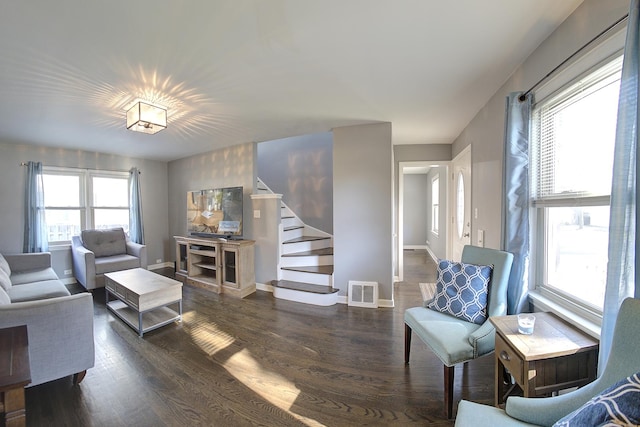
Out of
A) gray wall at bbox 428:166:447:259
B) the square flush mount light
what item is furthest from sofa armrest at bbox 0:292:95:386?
gray wall at bbox 428:166:447:259

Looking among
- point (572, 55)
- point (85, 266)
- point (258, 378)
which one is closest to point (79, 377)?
point (258, 378)

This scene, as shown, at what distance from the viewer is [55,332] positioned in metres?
1.73

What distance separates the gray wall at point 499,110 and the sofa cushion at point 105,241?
18.6 ft

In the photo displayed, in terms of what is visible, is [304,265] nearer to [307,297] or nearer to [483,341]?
[307,297]

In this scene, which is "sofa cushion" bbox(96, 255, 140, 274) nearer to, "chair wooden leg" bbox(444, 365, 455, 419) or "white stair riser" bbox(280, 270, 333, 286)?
"white stair riser" bbox(280, 270, 333, 286)

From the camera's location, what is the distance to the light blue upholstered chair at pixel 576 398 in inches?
34.0

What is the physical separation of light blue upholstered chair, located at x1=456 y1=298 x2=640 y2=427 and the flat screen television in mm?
3601

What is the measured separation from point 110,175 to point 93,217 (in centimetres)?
85

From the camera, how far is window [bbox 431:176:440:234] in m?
6.08

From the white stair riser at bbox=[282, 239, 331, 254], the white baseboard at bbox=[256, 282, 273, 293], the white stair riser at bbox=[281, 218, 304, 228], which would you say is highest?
the white stair riser at bbox=[281, 218, 304, 228]

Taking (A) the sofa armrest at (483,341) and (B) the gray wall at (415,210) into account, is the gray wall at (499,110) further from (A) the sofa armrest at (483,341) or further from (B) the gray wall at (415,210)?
(B) the gray wall at (415,210)

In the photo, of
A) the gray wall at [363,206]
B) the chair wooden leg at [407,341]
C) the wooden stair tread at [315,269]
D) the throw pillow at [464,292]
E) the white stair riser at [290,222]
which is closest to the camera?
the throw pillow at [464,292]

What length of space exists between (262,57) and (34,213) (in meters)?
4.78

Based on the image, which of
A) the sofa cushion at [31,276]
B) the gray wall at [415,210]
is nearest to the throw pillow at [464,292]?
the sofa cushion at [31,276]
